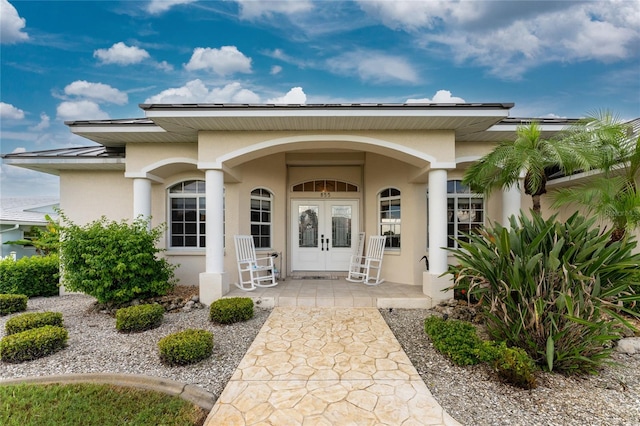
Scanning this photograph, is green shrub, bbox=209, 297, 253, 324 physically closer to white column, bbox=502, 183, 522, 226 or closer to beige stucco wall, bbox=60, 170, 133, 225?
beige stucco wall, bbox=60, 170, 133, 225

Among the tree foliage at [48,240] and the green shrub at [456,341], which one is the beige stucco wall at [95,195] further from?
the green shrub at [456,341]

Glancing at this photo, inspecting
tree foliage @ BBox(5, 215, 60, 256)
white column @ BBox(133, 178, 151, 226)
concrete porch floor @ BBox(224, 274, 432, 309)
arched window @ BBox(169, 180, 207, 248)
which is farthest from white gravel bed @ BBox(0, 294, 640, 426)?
arched window @ BBox(169, 180, 207, 248)

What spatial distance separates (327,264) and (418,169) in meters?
4.16

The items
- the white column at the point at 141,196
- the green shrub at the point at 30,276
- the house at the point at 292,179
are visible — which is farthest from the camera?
the green shrub at the point at 30,276

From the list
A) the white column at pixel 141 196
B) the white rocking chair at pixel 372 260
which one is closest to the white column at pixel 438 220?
the white rocking chair at pixel 372 260

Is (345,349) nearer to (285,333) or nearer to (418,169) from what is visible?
(285,333)

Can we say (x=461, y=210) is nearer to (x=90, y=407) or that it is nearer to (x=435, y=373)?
(x=435, y=373)

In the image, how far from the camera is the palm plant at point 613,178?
13.4ft

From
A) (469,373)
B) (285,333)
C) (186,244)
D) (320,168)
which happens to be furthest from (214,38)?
(469,373)

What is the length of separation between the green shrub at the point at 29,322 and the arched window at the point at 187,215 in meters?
3.32

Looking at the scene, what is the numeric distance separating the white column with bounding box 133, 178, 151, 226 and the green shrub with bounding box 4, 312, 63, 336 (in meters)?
2.68

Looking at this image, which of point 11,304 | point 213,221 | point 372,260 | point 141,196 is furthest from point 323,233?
point 11,304

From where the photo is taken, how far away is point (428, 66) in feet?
30.8

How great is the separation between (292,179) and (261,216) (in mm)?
1645
